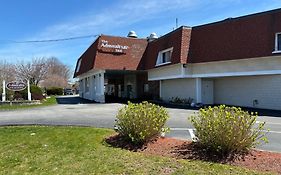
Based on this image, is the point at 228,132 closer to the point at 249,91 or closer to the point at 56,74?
the point at 249,91

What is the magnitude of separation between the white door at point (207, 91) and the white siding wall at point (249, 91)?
0.34 metres

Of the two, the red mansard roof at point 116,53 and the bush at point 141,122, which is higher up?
the red mansard roof at point 116,53

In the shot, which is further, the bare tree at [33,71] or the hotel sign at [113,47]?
the bare tree at [33,71]

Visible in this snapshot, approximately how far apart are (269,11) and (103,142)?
52.8ft

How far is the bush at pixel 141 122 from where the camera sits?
7.93 m

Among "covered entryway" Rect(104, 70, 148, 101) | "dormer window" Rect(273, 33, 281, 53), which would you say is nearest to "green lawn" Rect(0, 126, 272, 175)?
"dormer window" Rect(273, 33, 281, 53)

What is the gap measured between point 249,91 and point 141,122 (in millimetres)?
16275

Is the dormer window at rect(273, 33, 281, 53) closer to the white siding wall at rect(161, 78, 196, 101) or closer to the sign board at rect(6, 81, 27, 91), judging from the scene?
the white siding wall at rect(161, 78, 196, 101)

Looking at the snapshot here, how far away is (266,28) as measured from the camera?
20062mm

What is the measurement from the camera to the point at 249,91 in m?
22.2

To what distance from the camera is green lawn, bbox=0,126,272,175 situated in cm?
614

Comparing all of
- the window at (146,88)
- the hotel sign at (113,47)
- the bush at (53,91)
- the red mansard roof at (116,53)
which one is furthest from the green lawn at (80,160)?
→ the bush at (53,91)

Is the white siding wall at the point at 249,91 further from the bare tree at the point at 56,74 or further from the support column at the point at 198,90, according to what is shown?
the bare tree at the point at 56,74

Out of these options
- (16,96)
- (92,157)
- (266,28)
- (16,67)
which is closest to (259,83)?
(266,28)
